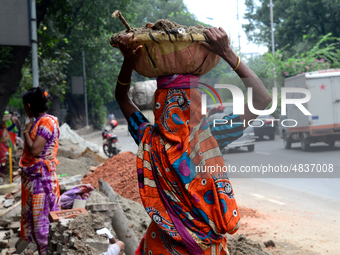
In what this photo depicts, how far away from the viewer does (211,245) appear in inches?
72.2

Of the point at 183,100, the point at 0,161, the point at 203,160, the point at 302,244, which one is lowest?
the point at 302,244

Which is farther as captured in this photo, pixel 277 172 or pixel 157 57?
pixel 277 172

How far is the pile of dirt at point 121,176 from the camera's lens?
6828 millimetres

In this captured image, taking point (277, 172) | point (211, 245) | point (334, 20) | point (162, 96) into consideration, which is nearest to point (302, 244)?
A: point (277, 172)

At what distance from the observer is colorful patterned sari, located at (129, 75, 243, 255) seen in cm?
178

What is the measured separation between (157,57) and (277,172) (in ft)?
3.77

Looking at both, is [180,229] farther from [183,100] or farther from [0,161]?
[0,161]

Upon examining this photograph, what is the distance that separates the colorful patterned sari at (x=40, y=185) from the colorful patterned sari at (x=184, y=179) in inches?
79.7

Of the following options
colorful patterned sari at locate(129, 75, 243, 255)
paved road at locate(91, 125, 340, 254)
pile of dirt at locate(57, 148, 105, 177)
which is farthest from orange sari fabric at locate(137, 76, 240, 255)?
pile of dirt at locate(57, 148, 105, 177)

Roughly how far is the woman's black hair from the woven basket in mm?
2078

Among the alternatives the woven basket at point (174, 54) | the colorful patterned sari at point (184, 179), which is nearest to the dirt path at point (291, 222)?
the colorful patterned sari at point (184, 179)

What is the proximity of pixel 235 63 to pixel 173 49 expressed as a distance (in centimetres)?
32

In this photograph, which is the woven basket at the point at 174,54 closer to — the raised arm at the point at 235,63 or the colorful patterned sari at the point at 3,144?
the raised arm at the point at 235,63

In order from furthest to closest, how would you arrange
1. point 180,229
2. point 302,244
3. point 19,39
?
point 19,39 → point 302,244 → point 180,229
